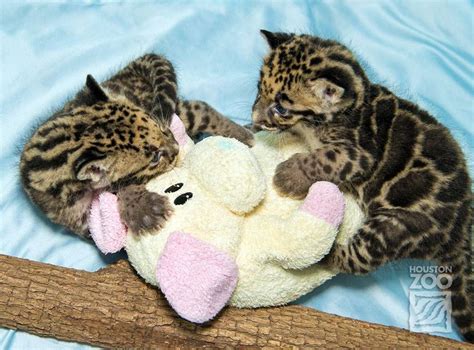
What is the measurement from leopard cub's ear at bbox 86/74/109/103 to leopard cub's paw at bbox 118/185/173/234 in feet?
1.86

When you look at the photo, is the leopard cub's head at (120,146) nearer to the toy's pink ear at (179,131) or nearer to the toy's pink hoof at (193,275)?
the toy's pink ear at (179,131)

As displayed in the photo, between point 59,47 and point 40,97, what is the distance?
1.72 ft

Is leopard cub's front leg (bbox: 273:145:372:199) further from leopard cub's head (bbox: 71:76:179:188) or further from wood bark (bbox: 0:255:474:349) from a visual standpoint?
wood bark (bbox: 0:255:474:349)

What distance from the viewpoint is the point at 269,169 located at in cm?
407

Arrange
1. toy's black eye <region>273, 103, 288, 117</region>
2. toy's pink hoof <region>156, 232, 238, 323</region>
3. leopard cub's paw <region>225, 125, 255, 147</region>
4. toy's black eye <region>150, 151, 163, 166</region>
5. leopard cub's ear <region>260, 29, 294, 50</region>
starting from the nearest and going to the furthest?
1. toy's pink hoof <region>156, 232, 238, 323</region>
2. toy's black eye <region>150, 151, 163, 166</region>
3. toy's black eye <region>273, 103, 288, 117</region>
4. leopard cub's ear <region>260, 29, 294, 50</region>
5. leopard cub's paw <region>225, 125, 255, 147</region>

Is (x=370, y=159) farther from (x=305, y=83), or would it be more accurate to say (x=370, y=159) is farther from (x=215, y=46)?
(x=215, y=46)

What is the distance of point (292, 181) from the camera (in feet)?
12.7

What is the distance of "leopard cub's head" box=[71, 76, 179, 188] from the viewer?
377 cm

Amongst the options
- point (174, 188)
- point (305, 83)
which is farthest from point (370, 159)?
point (174, 188)

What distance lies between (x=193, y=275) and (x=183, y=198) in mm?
496

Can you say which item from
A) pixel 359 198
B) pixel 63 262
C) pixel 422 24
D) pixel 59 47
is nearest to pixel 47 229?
pixel 63 262

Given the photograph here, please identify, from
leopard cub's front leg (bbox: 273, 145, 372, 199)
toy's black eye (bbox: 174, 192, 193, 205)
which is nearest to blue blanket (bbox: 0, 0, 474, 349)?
leopard cub's front leg (bbox: 273, 145, 372, 199)

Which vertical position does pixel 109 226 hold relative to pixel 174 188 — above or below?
below

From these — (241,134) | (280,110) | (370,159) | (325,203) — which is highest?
(280,110)
